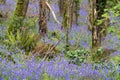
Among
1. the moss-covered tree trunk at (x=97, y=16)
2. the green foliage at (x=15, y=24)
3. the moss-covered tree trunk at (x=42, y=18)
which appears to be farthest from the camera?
the moss-covered tree trunk at (x=42, y=18)

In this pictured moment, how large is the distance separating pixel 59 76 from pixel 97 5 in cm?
396

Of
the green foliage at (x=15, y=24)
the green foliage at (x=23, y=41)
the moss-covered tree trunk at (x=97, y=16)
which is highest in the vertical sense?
the moss-covered tree trunk at (x=97, y=16)

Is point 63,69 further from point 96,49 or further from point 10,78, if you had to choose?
point 96,49

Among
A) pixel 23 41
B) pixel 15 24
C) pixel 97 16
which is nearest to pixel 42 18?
pixel 15 24

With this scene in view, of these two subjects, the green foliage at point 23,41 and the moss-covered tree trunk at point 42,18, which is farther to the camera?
the moss-covered tree trunk at point 42,18

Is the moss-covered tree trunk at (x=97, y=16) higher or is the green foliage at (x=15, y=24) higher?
the moss-covered tree trunk at (x=97, y=16)

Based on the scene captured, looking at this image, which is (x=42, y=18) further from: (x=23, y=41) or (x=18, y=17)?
(x=23, y=41)

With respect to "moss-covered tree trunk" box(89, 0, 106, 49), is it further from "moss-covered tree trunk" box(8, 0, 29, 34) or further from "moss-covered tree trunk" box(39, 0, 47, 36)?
"moss-covered tree trunk" box(39, 0, 47, 36)

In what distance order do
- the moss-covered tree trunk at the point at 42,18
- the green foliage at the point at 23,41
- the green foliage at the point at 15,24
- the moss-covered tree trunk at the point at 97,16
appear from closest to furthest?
the moss-covered tree trunk at the point at 97,16 < the green foliage at the point at 23,41 < the green foliage at the point at 15,24 < the moss-covered tree trunk at the point at 42,18

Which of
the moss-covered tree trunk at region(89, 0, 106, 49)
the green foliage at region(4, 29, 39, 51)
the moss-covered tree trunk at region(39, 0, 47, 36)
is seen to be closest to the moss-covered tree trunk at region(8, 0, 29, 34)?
the green foliage at region(4, 29, 39, 51)

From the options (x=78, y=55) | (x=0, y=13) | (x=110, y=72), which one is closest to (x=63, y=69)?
(x=110, y=72)

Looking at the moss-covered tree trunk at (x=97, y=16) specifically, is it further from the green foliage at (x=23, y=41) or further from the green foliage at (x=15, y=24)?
the green foliage at (x=15, y=24)

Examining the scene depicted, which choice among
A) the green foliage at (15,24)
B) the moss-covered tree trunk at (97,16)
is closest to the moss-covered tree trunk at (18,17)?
the green foliage at (15,24)

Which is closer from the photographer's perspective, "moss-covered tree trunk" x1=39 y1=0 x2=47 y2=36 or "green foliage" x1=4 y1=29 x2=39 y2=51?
"green foliage" x1=4 y1=29 x2=39 y2=51
